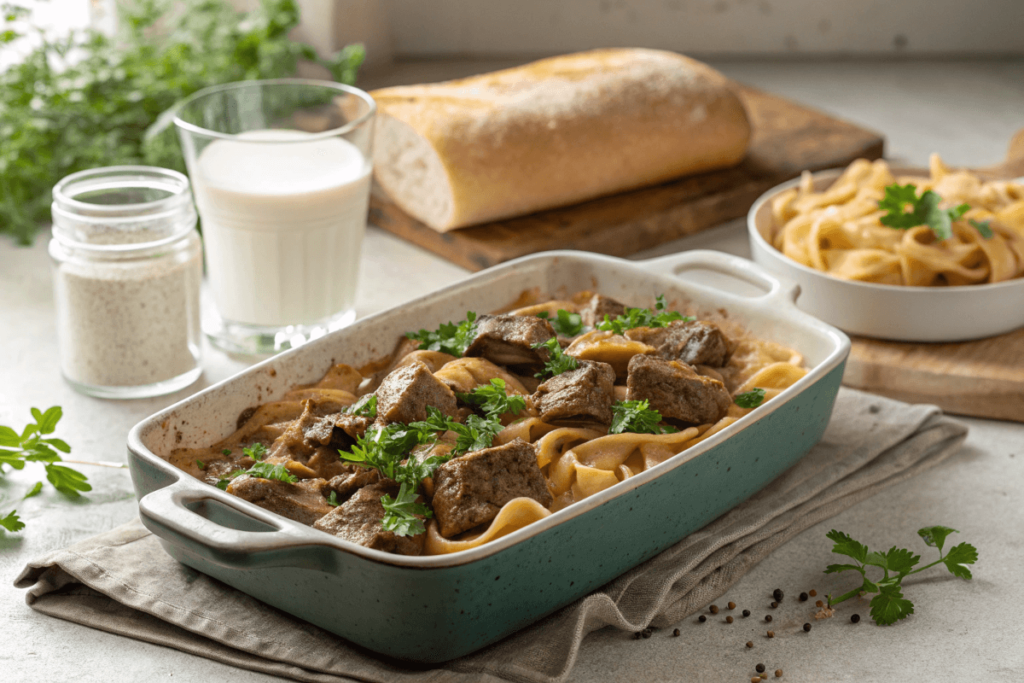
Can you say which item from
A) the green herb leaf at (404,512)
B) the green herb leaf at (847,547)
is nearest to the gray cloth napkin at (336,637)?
the green herb leaf at (847,547)

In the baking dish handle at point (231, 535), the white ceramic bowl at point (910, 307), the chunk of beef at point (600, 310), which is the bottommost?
the white ceramic bowl at point (910, 307)

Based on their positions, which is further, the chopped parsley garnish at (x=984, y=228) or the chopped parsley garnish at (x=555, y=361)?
the chopped parsley garnish at (x=984, y=228)

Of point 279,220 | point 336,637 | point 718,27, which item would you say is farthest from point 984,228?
point 718,27

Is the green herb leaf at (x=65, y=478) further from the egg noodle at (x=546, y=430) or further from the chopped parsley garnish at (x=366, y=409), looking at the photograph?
the chopped parsley garnish at (x=366, y=409)

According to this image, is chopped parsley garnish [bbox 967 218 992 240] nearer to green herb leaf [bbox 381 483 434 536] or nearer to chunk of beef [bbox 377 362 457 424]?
chunk of beef [bbox 377 362 457 424]

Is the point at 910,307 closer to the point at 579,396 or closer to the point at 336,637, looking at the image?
the point at 579,396

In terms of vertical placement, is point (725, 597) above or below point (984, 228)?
below

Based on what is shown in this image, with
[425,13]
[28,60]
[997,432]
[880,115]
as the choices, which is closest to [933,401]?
[997,432]
